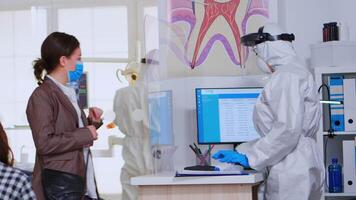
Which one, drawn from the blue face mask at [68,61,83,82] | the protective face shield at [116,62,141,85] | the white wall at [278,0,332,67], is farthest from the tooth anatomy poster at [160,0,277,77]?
the blue face mask at [68,61,83,82]

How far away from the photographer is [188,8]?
377 centimetres

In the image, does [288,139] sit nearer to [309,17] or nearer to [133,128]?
[133,128]

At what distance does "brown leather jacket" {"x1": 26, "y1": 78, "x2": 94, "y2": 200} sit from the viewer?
2078 millimetres

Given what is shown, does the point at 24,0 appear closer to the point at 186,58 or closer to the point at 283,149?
the point at 186,58

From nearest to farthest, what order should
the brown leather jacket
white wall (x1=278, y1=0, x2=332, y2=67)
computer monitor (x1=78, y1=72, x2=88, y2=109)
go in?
the brown leather jacket → white wall (x1=278, y1=0, x2=332, y2=67) → computer monitor (x1=78, y1=72, x2=88, y2=109)

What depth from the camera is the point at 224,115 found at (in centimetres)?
339

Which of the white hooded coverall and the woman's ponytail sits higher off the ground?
the woman's ponytail

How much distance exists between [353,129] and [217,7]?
119 centimetres

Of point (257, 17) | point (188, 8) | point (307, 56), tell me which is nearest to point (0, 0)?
point (188, 8)

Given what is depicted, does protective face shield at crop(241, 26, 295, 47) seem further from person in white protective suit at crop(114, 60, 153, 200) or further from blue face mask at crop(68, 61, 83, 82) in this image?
blue face mask at crop(68, 61, 83, 82)

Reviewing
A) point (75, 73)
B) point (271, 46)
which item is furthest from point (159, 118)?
point (271, 46)

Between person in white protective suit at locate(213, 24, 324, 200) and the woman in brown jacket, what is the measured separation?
0.69 m

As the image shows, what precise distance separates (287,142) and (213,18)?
1544 mm

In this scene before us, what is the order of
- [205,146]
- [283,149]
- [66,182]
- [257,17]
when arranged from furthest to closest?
[257,17] → [205,146] → [283,149] → [66,182]
